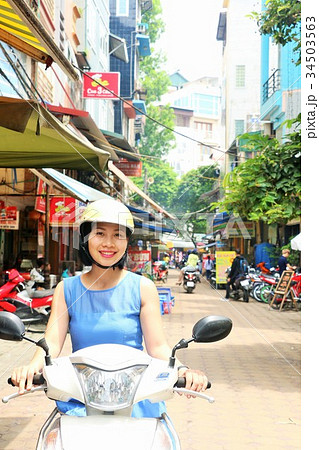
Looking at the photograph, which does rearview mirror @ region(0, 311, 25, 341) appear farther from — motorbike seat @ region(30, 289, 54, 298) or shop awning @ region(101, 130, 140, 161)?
shop awning @ region(101, 130, 140, 161)

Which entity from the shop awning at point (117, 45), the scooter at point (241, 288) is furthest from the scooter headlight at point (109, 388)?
the shop awning at point (117, 45)

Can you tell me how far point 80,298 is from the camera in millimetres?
2438

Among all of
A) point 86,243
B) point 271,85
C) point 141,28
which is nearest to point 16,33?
point 86,243

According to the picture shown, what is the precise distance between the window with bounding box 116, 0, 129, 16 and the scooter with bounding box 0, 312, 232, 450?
35464 millimetres

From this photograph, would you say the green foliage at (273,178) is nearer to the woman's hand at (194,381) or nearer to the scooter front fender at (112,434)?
the woman's hand at (194,381)

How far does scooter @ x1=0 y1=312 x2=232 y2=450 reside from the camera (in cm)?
184

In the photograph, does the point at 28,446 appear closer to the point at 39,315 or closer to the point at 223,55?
the point at 39,315

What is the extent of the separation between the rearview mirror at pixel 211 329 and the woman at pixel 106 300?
321 mm

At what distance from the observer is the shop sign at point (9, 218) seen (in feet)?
37.1

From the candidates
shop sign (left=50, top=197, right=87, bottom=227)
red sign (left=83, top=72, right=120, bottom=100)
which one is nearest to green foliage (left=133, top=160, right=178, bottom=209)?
red sign (left=83, top=72, right=120, bottom=100)

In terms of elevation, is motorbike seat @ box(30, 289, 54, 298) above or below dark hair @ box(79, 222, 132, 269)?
below

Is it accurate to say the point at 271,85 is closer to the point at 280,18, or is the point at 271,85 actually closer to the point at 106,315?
the point at 280,18

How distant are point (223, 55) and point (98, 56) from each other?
1350 centimetres

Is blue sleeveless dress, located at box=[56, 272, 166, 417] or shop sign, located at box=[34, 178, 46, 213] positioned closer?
blue sleeveless dress, located at box=[56, 272, 166, 417]
